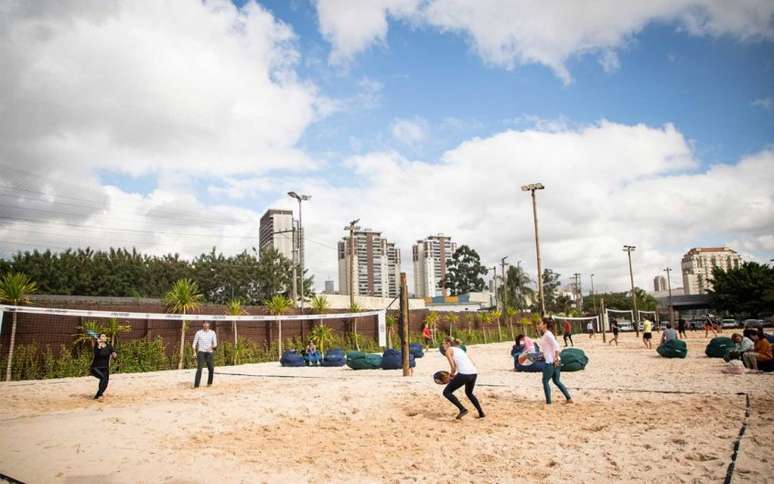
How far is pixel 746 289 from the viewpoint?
189 feet

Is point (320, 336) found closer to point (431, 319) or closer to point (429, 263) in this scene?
point (431, 319)

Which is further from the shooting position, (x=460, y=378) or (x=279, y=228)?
(x=279, y=228)

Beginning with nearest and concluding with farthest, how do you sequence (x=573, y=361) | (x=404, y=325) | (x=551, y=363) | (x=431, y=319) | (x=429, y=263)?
(x=551, y=363) → (x=404, y=325) → (x=573, y=361) → (x=431, y=319) → (x=429, y=263)

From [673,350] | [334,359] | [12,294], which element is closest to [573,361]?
[673,350]

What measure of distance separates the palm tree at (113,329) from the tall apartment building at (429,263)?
4292 inches

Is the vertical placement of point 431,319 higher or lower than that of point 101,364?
higher

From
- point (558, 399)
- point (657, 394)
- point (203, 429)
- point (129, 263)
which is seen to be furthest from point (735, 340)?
point (129, 263)

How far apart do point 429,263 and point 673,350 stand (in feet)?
358

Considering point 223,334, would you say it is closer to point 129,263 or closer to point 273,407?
point 273,407

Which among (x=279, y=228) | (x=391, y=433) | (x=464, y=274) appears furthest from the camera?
Answer: (x=464, y=274)

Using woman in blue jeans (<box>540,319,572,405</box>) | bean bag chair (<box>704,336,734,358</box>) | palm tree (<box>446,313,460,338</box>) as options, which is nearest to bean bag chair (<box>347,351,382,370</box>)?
woman in blue jeans (<box>540,319,572,405</box>)

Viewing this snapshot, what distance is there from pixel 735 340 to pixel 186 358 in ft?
65.0

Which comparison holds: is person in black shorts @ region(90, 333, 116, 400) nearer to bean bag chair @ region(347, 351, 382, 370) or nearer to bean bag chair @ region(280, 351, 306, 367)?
bean bag chair @ region(347, 351, 382, 370)

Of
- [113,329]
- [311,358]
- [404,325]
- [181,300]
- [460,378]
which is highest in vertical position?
[181,300]
